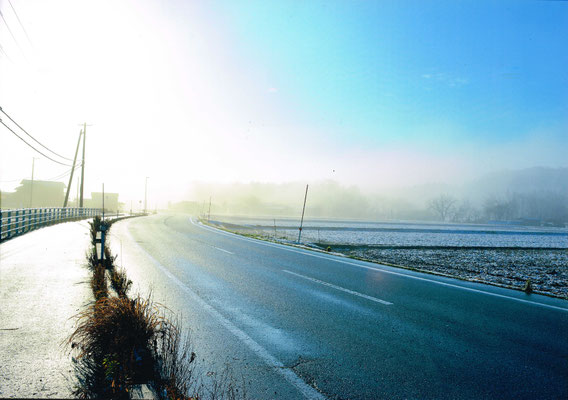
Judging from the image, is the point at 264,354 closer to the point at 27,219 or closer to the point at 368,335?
the point at 368,335

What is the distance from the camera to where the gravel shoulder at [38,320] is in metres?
3.29

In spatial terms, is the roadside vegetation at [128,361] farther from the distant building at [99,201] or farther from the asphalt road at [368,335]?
the distant building at [99,201]

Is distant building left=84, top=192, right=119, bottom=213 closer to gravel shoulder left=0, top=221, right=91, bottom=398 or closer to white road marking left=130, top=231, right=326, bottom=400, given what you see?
gravel shoulder left=0, top=221, right=91, bottom=398

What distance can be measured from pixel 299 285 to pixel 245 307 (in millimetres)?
2217

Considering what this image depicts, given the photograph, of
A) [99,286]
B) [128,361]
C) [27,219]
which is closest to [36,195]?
[27,219]

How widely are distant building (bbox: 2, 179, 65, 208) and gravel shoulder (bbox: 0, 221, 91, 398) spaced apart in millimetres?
84123

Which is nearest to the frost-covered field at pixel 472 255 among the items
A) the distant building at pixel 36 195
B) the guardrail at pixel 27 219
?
the guardrail at pixel 27 219

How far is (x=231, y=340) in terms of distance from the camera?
4570mm

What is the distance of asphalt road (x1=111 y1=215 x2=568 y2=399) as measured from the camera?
137 inches

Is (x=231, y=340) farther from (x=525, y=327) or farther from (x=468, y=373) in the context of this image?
(x=525, y=327)

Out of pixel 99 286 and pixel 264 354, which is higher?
pixel 99 286

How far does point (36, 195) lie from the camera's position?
81188 mm

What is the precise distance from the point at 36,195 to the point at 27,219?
252 ft

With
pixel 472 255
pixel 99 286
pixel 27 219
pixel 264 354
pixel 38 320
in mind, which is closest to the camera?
pixel 264 354
